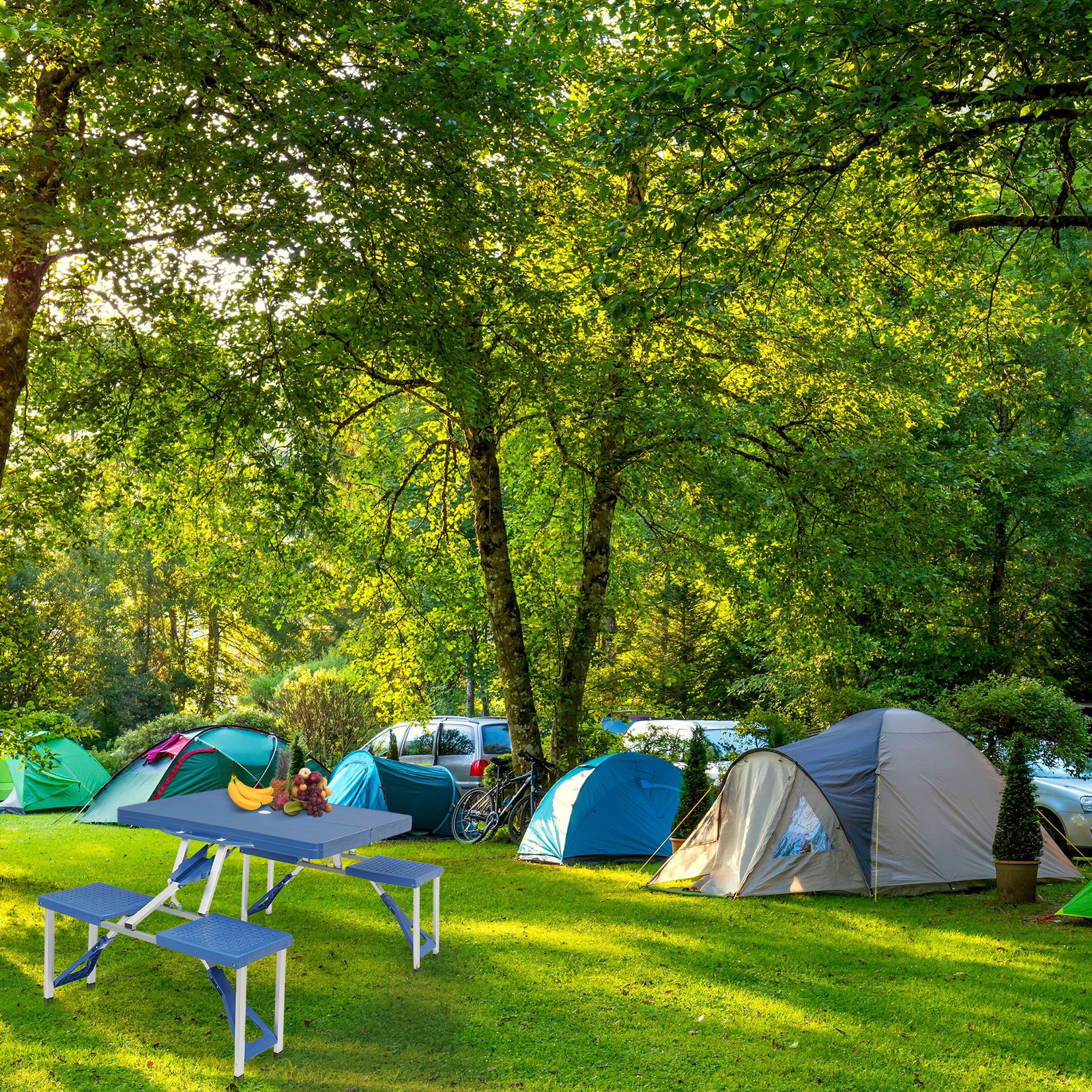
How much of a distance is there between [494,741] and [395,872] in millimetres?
7938

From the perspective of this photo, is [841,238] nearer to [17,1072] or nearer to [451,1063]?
[451,1063]

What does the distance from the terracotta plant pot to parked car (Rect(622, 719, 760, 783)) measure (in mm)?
4039

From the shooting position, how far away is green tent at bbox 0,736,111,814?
1591 centimetres

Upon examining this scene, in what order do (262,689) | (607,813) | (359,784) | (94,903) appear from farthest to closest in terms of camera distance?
1. (262,689)
2. (359,784)
3. (607,813)
4. (94,903)

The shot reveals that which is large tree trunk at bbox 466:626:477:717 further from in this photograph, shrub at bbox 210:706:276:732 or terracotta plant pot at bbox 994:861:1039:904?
terracotta plant pot at bbox 994:861:1039:904

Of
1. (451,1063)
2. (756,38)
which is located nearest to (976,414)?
(756,38)

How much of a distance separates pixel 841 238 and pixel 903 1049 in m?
7.31

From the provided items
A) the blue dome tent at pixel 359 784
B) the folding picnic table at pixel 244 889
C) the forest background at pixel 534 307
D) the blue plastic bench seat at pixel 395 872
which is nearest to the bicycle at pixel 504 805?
the forest background at pixel 534 307

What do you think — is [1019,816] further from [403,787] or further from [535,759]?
[403,787]

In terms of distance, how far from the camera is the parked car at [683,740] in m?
13.0

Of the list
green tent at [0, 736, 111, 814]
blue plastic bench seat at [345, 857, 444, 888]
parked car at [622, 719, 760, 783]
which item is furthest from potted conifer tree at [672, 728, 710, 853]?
green tent at [0, 736, 111, 814]

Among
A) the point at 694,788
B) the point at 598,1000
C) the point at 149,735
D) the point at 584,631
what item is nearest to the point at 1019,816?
the point at 694,788

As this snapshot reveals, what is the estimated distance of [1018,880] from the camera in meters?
8.41

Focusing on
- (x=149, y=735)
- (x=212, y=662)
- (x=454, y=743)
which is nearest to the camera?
(x=454, y=743)
